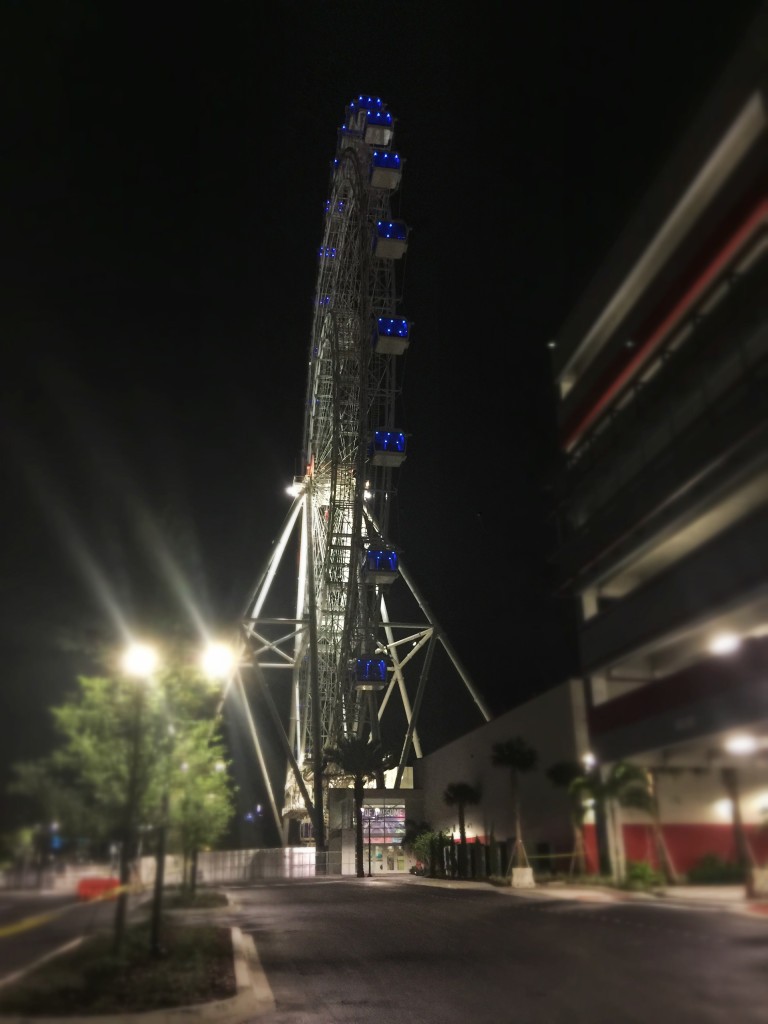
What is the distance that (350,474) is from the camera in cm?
4691

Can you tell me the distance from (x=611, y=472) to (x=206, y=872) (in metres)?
3.10

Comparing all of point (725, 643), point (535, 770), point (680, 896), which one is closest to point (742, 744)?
point (725, 643)

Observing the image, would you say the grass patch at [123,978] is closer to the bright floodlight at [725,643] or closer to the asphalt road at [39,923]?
the asphalt road at [39,923]

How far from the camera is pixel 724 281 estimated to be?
10.2 ft

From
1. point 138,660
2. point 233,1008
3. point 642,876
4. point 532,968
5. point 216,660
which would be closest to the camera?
point 642,876

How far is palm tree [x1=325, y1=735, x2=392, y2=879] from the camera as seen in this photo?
47.5m

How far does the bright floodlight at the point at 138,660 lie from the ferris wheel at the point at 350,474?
93.3 ft

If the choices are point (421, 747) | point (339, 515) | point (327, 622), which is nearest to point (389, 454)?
point (339, 515)

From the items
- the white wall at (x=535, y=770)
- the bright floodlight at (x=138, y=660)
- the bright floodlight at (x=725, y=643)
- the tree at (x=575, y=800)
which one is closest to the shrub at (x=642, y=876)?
the tree at (x=575, y=800)

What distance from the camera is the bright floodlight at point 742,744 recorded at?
2828 mm

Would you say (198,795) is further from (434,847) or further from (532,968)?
(434,847)

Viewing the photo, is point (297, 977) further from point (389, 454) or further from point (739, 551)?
point (389, 454)

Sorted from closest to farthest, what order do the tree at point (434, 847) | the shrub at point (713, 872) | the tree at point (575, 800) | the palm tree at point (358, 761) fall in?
the shrub at point (713, 872), the tree at point (575, 800), the tree at point (434, 847), the palm tree at point (358, 761)

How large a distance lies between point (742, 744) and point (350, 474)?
4423cm
